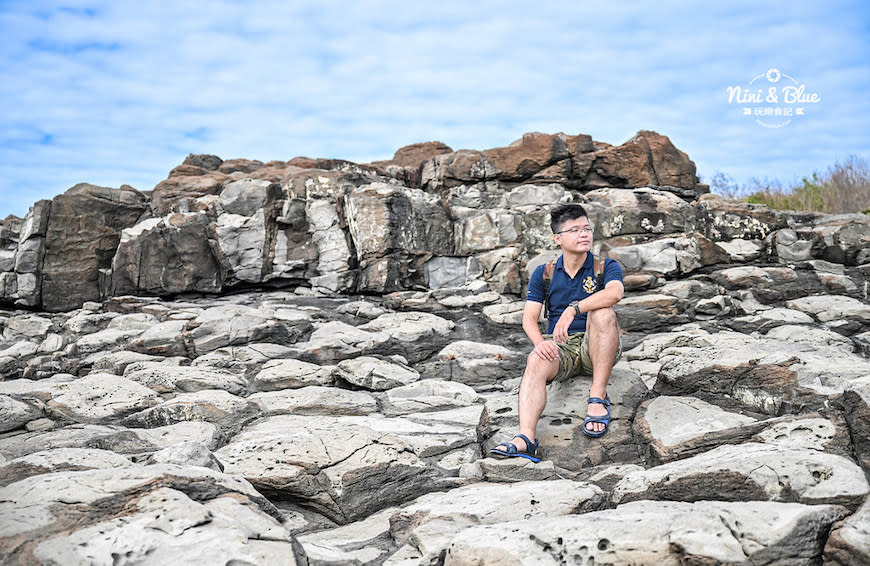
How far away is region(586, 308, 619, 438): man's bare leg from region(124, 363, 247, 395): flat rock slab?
384cm

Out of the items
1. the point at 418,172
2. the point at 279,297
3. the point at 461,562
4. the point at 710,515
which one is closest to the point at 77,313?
the point at 279,297

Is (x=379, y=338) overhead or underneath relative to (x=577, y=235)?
underneath

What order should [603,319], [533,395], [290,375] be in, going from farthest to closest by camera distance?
[290,375] < [603,319] < [533,395]

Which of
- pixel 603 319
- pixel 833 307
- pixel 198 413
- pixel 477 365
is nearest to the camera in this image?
pixel 603 319

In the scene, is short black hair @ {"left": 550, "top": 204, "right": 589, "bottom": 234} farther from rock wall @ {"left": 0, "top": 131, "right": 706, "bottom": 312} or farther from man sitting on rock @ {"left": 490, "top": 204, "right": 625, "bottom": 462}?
rock wall @ {"left": 0, "top": 131, "right": 706, "bottom": 312}

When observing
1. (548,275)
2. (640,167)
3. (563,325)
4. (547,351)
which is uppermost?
(640,167)

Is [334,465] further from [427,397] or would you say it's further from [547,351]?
[427,397]

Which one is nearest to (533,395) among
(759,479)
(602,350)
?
(602,350)

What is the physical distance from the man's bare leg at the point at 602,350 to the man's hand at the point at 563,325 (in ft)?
0.56

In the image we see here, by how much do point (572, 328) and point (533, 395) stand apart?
31.0 inches

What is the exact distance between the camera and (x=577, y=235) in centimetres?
469

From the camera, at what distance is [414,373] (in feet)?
23.8

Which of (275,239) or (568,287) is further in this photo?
(275,239)

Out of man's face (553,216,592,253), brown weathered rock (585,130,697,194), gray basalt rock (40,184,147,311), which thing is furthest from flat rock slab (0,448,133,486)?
brown weathered rock (585,130,697,194)
